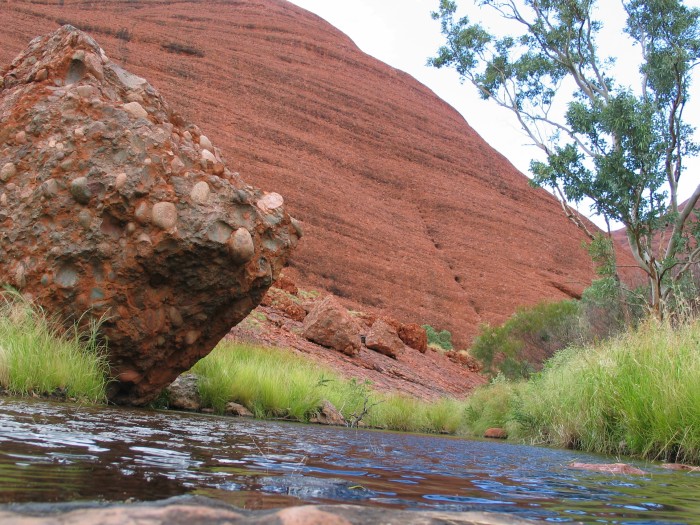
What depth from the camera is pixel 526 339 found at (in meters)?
20.4

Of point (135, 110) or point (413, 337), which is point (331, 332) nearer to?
point (413, 337)

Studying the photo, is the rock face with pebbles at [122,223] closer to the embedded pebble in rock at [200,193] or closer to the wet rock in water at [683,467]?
the embedded pebble in rock at [200,193]

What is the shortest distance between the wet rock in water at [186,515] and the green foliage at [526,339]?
18159mm

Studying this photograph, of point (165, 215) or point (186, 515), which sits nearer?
point (186, 515)

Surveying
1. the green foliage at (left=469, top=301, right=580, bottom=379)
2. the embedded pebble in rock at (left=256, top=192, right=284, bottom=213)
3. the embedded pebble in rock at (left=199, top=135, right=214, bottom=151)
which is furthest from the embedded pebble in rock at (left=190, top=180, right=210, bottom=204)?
the green foliage at (left=469, top=301, right=580, bottom=379)

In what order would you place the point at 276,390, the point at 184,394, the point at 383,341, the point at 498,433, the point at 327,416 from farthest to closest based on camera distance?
1. the point at 383,341
2. the point at 498,433
3. the point at 327,416
4. the point at 276,390
5. the point at 184,394

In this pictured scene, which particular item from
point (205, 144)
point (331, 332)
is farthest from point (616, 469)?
point (331, 332)

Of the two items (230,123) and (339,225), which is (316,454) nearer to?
(339,225)

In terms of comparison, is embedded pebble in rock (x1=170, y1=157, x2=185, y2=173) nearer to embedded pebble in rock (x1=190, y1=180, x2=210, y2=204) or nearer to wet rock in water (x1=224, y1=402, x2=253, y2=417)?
embedded pebble in rock (x1=190, y1=180, x2=210, y2=204)

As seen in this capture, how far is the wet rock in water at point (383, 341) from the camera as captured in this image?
57.3ft

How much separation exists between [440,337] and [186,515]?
26701mm

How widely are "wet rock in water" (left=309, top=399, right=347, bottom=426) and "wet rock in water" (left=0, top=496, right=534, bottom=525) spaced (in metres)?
6.30

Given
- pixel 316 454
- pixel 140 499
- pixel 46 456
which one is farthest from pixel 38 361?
pixel 140 499

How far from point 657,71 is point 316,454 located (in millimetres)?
16449
